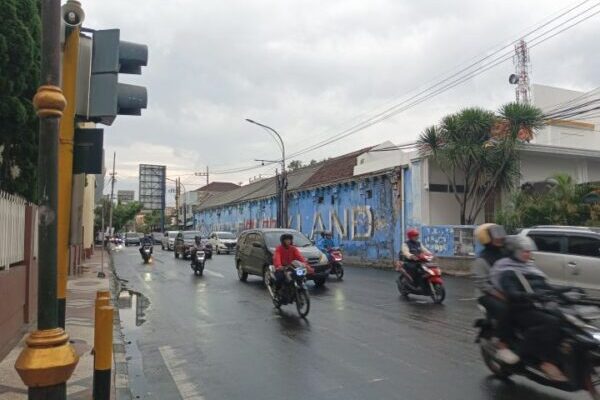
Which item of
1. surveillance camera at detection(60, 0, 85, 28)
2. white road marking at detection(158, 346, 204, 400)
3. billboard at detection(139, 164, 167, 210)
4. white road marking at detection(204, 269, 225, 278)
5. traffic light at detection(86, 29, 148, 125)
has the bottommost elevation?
white road marking at detection(158, 346, 204, 400)

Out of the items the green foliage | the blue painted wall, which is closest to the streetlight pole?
the blue painted wall

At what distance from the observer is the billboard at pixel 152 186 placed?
293 ft

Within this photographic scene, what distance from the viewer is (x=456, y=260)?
21297 mm

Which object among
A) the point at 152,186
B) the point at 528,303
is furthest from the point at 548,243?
the point at 152,186

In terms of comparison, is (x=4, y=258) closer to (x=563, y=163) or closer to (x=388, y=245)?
(x=388, y=245)

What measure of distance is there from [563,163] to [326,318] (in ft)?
63.2

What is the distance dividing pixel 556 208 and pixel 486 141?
4.56 meters

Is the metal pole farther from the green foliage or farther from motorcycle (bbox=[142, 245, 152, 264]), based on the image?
motorcycle (bbox=[142, 245, 152, 264])

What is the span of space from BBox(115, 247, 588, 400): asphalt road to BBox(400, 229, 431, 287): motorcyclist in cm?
61

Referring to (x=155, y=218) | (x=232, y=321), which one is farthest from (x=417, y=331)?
(x=155, y=218)

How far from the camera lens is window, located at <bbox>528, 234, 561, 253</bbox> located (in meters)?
11.9

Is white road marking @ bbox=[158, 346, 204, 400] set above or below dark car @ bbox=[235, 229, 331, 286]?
below

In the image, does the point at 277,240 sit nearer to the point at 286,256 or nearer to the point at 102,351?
the point at 286,256

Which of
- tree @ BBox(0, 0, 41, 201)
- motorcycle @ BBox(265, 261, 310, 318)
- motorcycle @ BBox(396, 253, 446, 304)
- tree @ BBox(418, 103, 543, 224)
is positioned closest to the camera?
tree @ BBox(0, 0, 41, 201)
